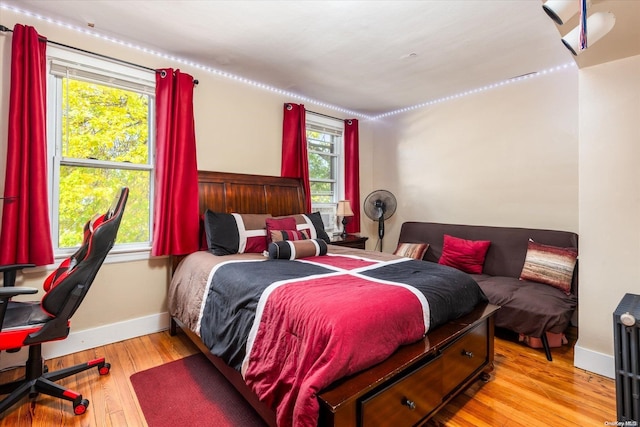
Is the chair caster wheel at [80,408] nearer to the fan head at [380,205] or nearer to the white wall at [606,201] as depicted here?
the white wall at [606,201]

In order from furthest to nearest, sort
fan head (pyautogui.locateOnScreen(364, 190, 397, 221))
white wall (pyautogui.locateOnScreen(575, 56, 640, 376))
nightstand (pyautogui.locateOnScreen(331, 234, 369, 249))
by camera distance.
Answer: fan head (pyautogui.locateOnScreen(364, 190, 397, 221)) → nightstand (pyautogui.locateOnScreen(331, 234, 369, 249)) → white wall (pyautogui.locateOnScreen(575, 56, 640, 376))

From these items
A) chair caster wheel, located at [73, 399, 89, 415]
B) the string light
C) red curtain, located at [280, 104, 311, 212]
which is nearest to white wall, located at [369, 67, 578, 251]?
the string light

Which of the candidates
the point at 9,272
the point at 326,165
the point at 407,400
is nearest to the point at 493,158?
the point at 326,165

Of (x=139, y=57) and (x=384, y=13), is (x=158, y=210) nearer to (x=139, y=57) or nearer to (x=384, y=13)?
(x=139, y=57)

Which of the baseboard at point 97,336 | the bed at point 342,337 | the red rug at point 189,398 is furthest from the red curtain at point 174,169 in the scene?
the red rug at point 189,398

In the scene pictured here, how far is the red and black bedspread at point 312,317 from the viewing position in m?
1.23

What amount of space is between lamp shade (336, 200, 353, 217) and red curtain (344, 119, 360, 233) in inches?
10.2

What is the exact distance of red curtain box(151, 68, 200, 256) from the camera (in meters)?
2.67

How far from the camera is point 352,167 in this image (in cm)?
432

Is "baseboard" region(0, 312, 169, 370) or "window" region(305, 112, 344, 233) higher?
"window" region(305, 112, 344, 233)

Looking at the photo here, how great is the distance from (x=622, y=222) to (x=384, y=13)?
7.02 ft

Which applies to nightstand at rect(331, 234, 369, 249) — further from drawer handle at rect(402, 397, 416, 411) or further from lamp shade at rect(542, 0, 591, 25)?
lamp shade at rect(542, 0, 591, 25)

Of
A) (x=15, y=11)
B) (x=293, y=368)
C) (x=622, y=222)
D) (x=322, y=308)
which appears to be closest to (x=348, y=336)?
(x=322, y=308)

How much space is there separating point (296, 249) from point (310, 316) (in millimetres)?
1212
